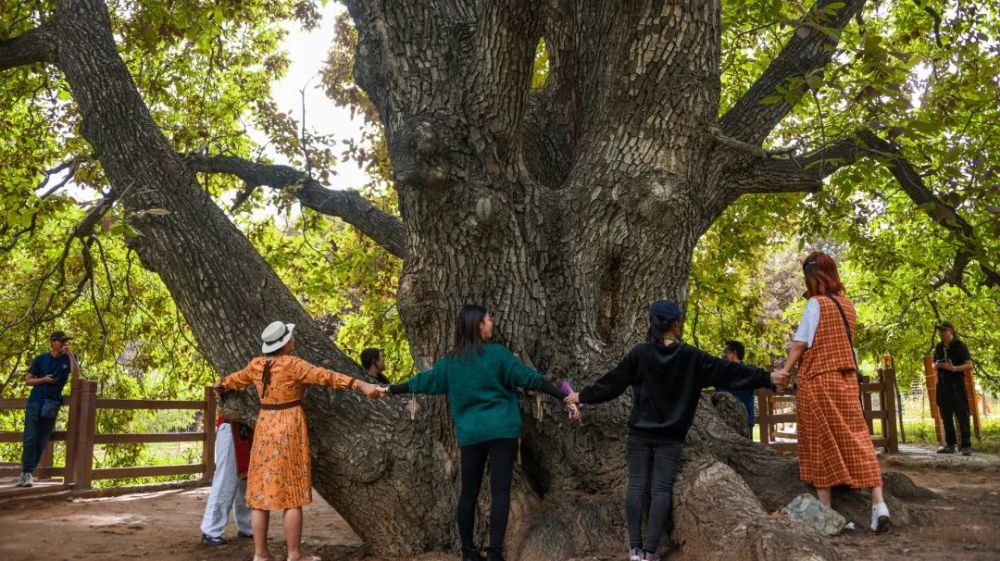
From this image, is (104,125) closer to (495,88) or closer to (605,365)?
(495,88)

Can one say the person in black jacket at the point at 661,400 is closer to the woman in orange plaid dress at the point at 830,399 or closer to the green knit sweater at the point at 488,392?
the woman in orange plaid dress at the point at 830,399

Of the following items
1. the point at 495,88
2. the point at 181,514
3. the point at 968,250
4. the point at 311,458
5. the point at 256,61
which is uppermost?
the point at 256,61

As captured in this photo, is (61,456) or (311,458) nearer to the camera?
(311,458)

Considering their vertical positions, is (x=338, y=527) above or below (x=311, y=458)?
below

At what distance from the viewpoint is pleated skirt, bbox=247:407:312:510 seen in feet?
→ 18.0

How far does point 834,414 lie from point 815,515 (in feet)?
2.22

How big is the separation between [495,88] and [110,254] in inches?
379

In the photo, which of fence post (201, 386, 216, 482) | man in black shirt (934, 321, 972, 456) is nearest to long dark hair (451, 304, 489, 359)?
fence post (201, 386, 216, 482)

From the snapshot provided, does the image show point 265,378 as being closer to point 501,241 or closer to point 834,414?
point 501,241

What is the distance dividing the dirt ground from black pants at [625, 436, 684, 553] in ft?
3.50

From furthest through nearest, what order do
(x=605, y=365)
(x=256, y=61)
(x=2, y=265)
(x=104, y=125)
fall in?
1. (x=256, y=61)
2. (x=2, y=265)
3. (x=104, y=125)
4. (x=605, y=365)

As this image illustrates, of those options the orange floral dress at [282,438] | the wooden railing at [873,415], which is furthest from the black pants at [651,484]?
the wooden railing at [873,415]

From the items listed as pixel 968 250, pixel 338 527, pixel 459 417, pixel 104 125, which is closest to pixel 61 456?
pixel 338 527

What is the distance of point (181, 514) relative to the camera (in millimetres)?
9391
